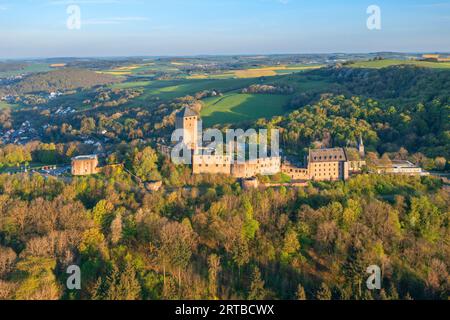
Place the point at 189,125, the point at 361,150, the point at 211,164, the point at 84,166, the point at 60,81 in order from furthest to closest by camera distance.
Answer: the point at 60,81 < the point at 189,125 < the point at 361,150 < the point at 84,166 < the point at 211,164

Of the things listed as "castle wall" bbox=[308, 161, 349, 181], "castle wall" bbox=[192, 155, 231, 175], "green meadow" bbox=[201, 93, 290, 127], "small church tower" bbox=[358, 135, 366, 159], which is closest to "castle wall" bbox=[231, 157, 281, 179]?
"castle wall" bbox=[192, 155, 231, 175]

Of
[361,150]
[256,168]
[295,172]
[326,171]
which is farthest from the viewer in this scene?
[361,150]

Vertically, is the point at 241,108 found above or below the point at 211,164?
above

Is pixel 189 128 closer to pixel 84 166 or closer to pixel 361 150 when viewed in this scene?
pixel 84 166

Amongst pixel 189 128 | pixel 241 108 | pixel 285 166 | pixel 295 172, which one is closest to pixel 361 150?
pixel 295 172

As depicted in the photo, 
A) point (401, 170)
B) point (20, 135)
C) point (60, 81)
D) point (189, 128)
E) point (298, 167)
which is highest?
point (60, 81)

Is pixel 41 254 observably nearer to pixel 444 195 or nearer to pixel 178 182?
pixel 178 182
